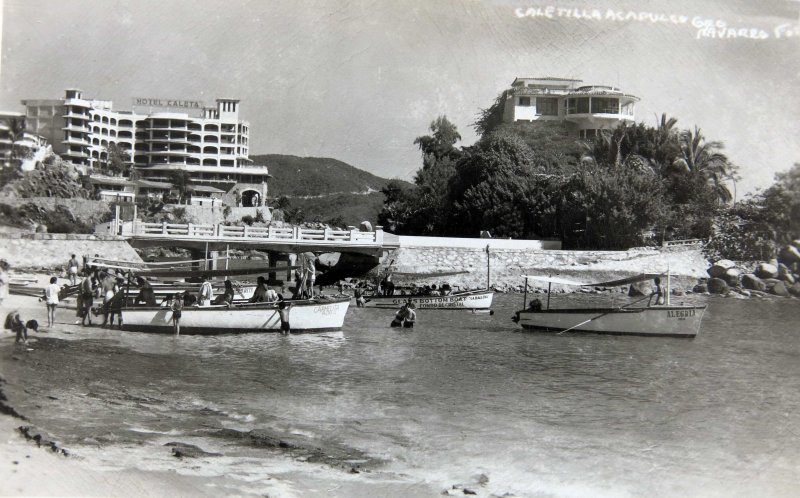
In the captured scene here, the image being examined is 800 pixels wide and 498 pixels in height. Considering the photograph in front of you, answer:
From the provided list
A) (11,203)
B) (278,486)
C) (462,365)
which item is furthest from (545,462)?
(11,203)

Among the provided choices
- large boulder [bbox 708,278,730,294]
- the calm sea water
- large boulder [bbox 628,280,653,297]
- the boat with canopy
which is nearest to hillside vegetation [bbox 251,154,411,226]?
the boat with canopy

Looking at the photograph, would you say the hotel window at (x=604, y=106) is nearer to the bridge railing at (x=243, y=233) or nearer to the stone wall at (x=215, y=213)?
the bridge railing at (x=243, y=233)

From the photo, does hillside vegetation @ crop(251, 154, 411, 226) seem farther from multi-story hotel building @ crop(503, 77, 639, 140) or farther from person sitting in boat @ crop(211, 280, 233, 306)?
person sitting in boat @ crop(211, 280, 233, 306)

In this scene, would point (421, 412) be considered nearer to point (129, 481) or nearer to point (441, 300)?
point (129, 481)

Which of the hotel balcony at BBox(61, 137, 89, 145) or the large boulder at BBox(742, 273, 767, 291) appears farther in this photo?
the large boulder at BBox(742, 273, 767, 291)

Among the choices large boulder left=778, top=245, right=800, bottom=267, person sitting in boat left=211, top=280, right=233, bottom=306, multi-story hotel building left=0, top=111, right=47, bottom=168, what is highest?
multi-story hotel building left=0, top=111, right=47, bottom=168

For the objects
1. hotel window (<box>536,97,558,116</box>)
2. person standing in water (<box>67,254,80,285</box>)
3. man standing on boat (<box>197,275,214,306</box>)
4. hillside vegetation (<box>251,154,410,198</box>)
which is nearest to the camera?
man standing on boat (<box>197,275,214,306</box>)
